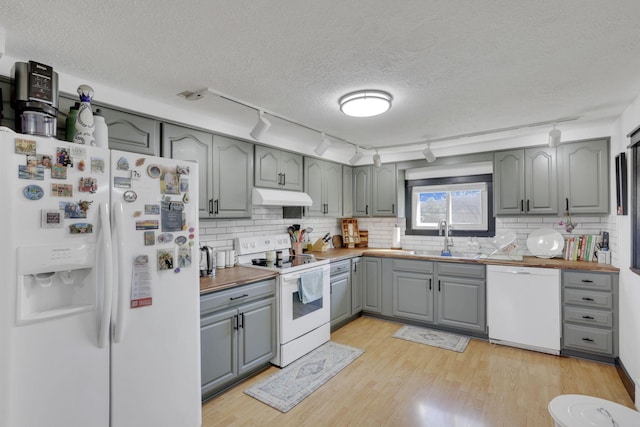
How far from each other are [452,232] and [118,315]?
3983 mm

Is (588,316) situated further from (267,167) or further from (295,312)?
(267,167)

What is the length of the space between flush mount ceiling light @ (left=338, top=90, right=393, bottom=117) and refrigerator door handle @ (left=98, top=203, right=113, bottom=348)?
1742mm

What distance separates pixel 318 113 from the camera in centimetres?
285

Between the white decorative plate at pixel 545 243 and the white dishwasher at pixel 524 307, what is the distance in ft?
1.55

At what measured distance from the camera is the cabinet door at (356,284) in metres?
4.14

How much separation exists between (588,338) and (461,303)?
112 centimetres

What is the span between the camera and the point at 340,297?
12.7ft

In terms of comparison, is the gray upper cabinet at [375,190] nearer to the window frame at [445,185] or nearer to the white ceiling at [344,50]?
the window frame at [445,185]

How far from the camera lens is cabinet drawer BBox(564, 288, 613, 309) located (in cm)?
296

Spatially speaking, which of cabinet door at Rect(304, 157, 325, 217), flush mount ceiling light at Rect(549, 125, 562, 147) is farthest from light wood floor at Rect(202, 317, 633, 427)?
flush mount ceiling light at Rect(549, 125, 562, 147)

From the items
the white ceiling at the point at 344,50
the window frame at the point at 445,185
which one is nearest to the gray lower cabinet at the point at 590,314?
the window frame at the point at 445,185

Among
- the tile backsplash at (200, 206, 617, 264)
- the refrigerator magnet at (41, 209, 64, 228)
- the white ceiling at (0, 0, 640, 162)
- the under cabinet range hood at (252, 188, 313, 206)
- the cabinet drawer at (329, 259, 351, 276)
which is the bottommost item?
the cabinet drawer at (329, 259, 351, 276)

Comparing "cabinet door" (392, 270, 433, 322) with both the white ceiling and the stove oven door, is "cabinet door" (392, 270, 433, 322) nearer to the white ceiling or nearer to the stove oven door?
the stove oven door

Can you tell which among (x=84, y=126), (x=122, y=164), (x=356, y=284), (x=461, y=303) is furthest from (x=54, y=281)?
(x=461, y=303)
